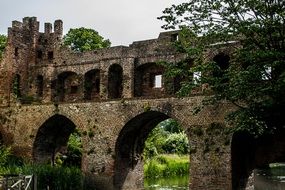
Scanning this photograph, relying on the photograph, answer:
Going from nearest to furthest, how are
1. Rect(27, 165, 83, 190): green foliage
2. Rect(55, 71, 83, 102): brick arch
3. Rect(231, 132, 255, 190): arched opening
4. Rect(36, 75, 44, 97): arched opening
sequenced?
Rect(231, 132, 255, 190): arched opening, Rect(27, 165, 83, 190): green foliage, Rect(55, 71, 83, 102): brick arch, Rect(36, 75, 44, 97): arched opening

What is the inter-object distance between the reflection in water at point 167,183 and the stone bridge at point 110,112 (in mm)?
2904

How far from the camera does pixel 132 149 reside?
91.7 ft

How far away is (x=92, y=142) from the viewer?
2712cm

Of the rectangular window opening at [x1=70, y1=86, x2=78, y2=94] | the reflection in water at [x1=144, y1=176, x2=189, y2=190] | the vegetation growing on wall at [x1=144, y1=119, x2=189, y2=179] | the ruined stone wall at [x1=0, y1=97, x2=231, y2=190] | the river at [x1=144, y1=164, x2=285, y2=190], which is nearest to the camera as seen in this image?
the ruined stone wall at [x1=0, y1=97, x2=231, y2=190]

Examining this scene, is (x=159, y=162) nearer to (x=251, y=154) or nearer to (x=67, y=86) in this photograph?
(x=67, y=86)

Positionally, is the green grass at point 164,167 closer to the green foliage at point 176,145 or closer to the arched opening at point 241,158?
the green foliage at point 176,145

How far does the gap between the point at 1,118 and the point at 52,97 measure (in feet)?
11.8

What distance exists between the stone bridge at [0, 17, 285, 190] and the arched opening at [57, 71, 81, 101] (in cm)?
7

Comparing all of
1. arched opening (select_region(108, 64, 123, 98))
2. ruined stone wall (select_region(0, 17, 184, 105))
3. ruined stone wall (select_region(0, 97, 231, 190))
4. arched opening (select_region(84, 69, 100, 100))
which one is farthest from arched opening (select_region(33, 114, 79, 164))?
arched opening (select_region(108, 64, 123, 98))

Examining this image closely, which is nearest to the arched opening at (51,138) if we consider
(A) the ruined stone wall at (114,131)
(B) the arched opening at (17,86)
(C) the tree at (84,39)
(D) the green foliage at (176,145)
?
(A) the ruined stone wall at (114,131)

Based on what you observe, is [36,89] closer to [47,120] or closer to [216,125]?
[47,120]

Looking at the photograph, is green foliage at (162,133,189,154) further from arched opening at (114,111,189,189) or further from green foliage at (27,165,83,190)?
green foliage at (27,165,83,190)

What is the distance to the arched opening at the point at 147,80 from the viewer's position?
29547mm

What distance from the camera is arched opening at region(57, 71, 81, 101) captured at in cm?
3269
